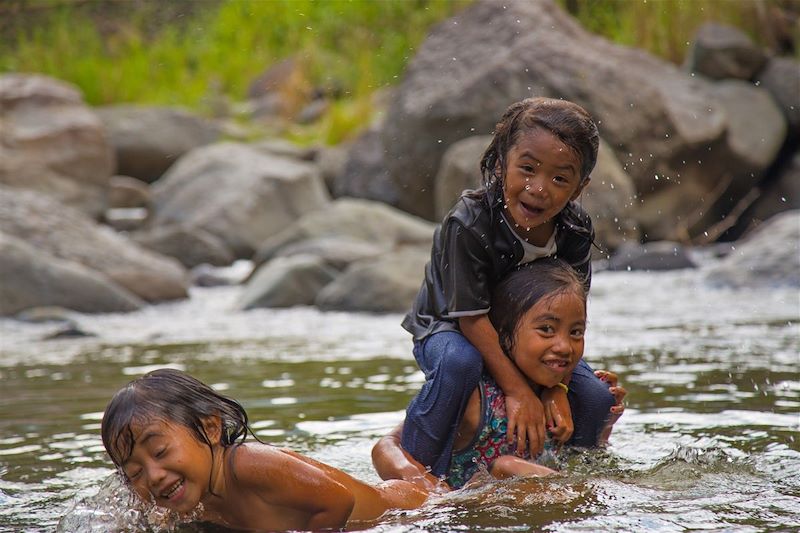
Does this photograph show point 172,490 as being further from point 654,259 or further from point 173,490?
point 654,259

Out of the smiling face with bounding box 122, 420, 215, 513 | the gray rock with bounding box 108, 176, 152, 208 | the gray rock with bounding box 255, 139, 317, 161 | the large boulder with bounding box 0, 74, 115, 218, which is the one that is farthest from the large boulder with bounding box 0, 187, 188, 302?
the smiling face with bounding box 122, 420, 215, 513

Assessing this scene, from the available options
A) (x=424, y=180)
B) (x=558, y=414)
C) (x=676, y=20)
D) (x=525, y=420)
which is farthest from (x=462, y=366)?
(x=676, y=20)

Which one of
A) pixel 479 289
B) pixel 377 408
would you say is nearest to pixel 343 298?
pixel 377 408

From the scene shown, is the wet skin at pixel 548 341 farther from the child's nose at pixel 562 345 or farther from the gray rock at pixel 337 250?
the gray rock at pixel 337 250

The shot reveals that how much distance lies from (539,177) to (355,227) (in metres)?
8.19

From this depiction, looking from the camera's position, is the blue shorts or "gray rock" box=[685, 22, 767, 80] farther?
"gray rock" box=[685, 22, 767, 80]

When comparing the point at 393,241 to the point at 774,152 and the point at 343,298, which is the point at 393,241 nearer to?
the point at 343,298

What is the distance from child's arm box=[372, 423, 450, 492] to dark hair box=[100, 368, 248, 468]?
0.70m

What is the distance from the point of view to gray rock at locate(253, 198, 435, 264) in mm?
11664

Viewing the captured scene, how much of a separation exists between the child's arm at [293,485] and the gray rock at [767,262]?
666 centimetres

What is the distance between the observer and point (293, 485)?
3.44 m

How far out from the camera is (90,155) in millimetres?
14578

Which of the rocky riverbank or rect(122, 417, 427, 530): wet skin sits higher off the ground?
the rocky riverbank

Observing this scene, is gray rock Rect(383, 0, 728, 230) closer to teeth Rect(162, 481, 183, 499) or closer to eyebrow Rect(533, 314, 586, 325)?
eyebrow Rect(533, 314, 586, 325)
